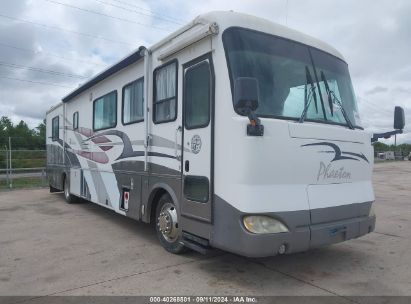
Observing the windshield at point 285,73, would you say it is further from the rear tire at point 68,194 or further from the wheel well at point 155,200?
the rear tire at point 68,194

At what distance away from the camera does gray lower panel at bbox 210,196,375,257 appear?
14.7 ft

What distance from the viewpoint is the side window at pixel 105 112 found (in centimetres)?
809

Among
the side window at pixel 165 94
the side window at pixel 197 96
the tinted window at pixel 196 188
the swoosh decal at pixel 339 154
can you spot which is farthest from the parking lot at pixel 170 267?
the side window at pixel 165 94

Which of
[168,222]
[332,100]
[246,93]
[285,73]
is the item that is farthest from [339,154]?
[168,222]

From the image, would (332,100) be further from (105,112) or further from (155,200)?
(105,112)

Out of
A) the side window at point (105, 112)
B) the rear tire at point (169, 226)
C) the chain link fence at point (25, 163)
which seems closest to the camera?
the rear tire at point (169, 226)

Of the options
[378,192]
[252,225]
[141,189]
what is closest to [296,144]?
[252,225]

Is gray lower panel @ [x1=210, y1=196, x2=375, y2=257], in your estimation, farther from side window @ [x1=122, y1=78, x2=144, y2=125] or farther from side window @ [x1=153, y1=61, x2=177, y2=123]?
side window @ [x1=122, y1=78, x2=144, y2=125]

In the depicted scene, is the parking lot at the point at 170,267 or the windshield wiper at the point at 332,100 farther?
the windshield wiper at the point at 332,100

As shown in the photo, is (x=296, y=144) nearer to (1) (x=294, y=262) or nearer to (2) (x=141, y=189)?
(1) (x=294, y=262)

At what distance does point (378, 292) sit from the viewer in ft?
A: 15.4

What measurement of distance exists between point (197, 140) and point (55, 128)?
29.9ft

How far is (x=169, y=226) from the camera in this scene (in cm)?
591

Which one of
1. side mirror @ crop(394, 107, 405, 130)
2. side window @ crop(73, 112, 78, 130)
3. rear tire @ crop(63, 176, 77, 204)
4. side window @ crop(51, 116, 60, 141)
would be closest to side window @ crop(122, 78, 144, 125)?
side window @ crop(73, 112, 78, 130)
